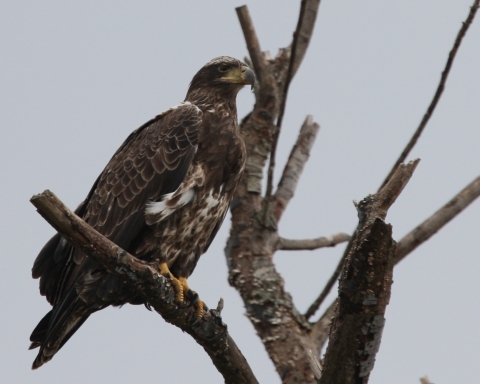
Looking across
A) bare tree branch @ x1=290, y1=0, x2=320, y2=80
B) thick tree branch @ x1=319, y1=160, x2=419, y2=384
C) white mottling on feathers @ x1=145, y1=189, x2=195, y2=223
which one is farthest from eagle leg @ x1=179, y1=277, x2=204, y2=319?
bare tree branch @ x1=290, y1=0, x2=320, y2=80

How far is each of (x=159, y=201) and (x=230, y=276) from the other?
→ 1514 millimetres

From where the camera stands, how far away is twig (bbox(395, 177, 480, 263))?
20.0ft

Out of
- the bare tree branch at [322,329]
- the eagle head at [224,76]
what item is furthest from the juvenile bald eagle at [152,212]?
the bare tree branch at [322,329]

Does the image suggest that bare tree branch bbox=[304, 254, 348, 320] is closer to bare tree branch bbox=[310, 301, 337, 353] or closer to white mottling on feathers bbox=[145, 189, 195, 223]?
bare tree branch bbox=[310, 301, 337, 353]

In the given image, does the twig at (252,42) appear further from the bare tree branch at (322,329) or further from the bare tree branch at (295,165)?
the bare tree branch at (322,329)

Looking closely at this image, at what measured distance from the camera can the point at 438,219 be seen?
6.09 metres

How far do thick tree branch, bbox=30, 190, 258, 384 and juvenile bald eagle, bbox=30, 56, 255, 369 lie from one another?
39cm

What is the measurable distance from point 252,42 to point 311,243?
199cm

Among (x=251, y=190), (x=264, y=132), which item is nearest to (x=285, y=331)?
(x=251, y=190)

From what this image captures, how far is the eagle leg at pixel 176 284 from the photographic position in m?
4.89

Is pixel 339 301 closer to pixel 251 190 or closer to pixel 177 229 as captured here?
pixel 177 229

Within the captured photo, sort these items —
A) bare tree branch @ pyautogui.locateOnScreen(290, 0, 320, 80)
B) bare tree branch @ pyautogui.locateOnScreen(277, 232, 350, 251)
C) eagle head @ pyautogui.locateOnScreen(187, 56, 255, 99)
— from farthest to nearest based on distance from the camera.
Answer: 1. bare tree branch @ pyautogui.locateOnScreen(290, 0, 320, 80)
2. bare tree branch @ pyautogui.locateOnScreen(277, 232, 350, 251)
3. eagle head @ pyautogui.locateOnScreen(187, 56, 255, 99)

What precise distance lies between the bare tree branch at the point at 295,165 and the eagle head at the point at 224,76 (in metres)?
1.21

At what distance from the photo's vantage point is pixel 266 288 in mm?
6445
